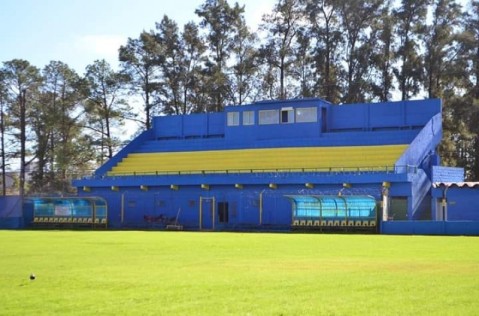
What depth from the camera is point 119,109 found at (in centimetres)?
7000

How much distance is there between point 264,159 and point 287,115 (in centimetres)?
614

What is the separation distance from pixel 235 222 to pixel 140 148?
16620mm

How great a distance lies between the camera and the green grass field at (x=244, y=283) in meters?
10.4

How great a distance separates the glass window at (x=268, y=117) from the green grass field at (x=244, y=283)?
3583cm

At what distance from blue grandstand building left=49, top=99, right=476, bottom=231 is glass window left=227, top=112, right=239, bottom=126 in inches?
3.4

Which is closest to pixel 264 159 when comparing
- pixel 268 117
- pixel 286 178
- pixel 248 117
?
pixel 286 178

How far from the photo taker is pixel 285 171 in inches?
1887

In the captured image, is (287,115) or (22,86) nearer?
(287,115)

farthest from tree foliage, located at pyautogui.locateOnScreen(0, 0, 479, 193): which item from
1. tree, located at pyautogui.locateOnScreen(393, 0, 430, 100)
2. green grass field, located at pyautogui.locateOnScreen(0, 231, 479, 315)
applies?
green grass field, located at pyautogui.locateOnScreen(0, 231, 479, 315)

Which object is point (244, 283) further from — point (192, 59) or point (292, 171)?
point (192, 59)

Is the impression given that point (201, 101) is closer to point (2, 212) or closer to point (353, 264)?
point (2, 212)

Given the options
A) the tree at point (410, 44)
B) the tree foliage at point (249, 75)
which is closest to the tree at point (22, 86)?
the tree foliage at point (249, 75)

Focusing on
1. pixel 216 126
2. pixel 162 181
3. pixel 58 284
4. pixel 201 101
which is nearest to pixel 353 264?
pixel 58 284

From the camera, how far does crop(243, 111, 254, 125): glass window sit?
57.7 metres
